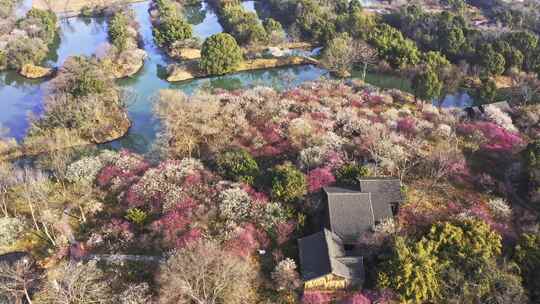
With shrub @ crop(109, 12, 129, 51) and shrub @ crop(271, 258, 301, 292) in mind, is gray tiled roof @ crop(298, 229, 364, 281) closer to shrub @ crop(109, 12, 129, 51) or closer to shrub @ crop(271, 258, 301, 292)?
shrub @ crop(271, 258, 301, 292)

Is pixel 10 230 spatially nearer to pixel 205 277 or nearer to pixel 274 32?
pixel 205 277

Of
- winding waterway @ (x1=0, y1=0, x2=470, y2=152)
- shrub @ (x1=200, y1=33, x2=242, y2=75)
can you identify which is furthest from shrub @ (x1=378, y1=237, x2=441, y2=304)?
shrub @ (x1=200, y1=33, x2=242, y2=75)

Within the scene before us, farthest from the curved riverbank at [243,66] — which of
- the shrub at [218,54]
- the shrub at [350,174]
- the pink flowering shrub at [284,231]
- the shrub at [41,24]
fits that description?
the pink flowering shrub at [284,231]

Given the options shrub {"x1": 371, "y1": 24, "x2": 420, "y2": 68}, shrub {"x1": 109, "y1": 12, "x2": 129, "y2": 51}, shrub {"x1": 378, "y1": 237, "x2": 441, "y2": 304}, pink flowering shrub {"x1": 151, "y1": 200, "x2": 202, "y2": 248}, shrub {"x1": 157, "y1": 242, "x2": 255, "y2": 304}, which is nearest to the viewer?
shrub {"x1": 157, "y1": 242, "x2": 255, "y2": 304}

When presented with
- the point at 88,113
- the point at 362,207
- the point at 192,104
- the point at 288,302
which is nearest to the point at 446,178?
the point at 362,207

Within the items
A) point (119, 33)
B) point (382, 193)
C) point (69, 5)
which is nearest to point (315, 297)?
point (382, 193)

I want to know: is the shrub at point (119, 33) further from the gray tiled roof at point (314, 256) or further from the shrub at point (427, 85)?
the gray tiled roof at point (314, 256)
